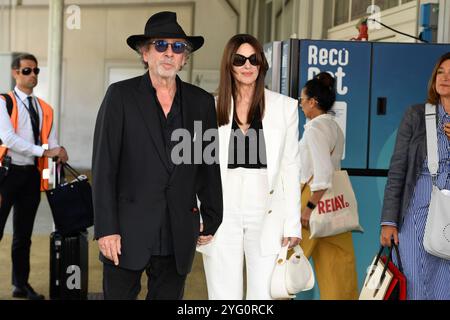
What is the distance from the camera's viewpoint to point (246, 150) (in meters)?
3.67

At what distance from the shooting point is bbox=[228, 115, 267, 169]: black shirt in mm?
3637

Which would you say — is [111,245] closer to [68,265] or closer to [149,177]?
[149,177]

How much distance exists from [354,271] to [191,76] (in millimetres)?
7872

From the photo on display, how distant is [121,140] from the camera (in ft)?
10.4

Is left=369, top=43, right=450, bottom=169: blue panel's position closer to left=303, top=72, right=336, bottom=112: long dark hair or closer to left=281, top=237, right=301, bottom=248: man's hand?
left=303, top=72, right=336, bottom=112: long dark hair

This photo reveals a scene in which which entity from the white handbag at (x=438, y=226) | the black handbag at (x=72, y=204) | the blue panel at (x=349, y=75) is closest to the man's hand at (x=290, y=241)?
the white handbag at (x=438, y=226)

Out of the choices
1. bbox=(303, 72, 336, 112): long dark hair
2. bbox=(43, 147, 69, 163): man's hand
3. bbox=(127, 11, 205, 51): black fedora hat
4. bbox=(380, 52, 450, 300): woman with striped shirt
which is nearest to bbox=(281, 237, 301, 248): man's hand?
bbox=(380, 52, 450, 300): woman with striped shirt

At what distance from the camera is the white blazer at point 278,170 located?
3646mm

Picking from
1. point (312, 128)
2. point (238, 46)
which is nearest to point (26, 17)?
point (312, 128)

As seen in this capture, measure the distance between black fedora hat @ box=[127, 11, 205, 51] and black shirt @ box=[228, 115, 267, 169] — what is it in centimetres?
49

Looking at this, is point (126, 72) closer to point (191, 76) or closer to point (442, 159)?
point (191, 76)

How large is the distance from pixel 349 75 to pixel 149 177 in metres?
2.47
